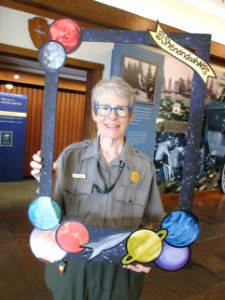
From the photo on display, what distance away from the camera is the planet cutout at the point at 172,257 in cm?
78

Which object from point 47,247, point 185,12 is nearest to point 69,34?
point 47,247

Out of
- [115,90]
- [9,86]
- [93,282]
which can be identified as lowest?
[93,282]

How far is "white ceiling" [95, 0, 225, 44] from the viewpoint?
256 cm

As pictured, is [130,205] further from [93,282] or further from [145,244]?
[93,282]

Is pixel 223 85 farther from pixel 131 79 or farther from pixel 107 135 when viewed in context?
pixel 107 135

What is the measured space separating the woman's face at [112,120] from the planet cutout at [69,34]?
0.16 metres

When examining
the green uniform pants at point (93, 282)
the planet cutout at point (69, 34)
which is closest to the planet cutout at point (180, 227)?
the green uniform pants at point (93, 282)

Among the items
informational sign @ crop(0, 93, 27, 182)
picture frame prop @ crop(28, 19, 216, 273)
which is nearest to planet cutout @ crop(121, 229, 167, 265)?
picture frame prop @ crop(28, 19, 216, 273)

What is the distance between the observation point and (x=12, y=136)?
4.63 meters

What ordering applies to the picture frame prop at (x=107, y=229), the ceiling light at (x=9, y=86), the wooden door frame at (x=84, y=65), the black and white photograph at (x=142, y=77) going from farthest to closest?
the ceiling light at (x=9, y=86) < the wooden door frame at (x=84, y=65) < the black and white photograph at (x=142, y=77) < the picture frame prop at (x=107, y=229)

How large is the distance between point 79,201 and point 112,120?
0.30 m

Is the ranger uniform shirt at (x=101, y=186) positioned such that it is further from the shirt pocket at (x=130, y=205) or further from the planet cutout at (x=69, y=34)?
the planet cutout at (x=69, y=34)

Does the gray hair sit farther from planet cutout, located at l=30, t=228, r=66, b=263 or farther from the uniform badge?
planet cutout, located at l=30, t=228, r=66, b=263

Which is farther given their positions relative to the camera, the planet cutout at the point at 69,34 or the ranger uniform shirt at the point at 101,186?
the ranger uniform shirt at the point at 101,186
